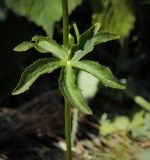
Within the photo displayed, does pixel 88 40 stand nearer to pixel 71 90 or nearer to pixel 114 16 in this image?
pixel 71 90

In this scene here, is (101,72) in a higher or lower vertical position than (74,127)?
lower

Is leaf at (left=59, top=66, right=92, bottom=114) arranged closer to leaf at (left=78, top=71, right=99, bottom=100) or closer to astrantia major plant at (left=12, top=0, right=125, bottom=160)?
astrantia major plant at (left=12, top=0, right=125, bottom=160)

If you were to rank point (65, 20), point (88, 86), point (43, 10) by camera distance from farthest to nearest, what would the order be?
1. point (88, 86)
2. point (43, 10)
3. point (65, 20)

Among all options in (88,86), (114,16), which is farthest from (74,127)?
(114,16)

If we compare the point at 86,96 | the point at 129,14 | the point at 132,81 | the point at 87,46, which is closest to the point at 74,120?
the point at 86,96

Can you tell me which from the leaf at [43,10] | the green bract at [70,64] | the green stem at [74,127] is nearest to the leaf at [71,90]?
the green bract at [70,64]

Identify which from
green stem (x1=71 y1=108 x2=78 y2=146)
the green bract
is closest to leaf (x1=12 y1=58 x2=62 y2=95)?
the green bract
